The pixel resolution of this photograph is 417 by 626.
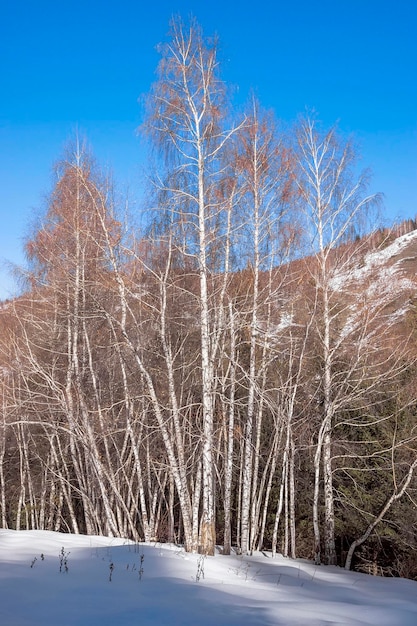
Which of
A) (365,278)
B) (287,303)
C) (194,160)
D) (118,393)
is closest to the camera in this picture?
(194,160)

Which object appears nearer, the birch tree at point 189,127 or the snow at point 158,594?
the snow at point 158,594

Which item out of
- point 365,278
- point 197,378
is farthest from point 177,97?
point 197,378

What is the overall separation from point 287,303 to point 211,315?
6.47 ft

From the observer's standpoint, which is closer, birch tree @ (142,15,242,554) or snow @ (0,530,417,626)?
snow @ (0,530,417,626)

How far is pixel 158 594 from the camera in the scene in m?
4.37

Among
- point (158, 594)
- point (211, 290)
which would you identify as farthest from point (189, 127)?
point (158, 594)

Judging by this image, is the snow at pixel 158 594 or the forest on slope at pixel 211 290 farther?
the forest on slope at pixel 211 290

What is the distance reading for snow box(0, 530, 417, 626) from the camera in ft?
11.8

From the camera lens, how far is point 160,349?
12000mm

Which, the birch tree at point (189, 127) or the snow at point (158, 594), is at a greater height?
the birch tree at point (189, 127)

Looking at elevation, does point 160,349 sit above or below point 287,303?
below

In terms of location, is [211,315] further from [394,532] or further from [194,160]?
[394,532]

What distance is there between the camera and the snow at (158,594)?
359 cm

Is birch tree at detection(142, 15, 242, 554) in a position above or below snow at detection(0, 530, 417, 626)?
above
